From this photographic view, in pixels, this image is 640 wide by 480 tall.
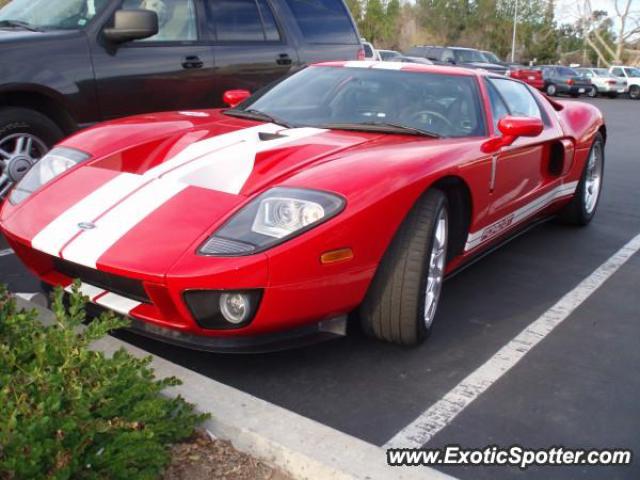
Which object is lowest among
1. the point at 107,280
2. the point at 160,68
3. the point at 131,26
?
the point at 107,280

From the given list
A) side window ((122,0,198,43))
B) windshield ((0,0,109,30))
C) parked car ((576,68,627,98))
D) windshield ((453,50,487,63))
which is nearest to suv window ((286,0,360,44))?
side window ((122,0,198,43))

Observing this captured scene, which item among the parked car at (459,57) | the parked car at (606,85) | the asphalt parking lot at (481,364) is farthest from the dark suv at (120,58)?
the parked car at (606,85)

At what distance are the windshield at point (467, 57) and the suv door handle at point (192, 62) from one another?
72.1ft

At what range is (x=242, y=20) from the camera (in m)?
5.74

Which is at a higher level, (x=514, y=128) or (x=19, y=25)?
(x=19, y=25)

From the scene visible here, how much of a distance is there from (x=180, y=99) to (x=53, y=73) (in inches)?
38.2

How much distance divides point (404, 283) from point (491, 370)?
525 mm

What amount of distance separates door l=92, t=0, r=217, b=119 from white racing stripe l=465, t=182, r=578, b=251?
2525 mm

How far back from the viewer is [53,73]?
449cm

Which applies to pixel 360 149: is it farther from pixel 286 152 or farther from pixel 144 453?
pixel 144 453

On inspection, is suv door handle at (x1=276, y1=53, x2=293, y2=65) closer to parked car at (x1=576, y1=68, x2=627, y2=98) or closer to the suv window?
the suv window

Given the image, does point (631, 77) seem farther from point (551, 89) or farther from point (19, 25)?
point (19, 25)

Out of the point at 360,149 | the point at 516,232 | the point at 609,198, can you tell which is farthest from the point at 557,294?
the point at 609,198

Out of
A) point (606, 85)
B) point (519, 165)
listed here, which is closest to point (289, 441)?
point (519, 165)
